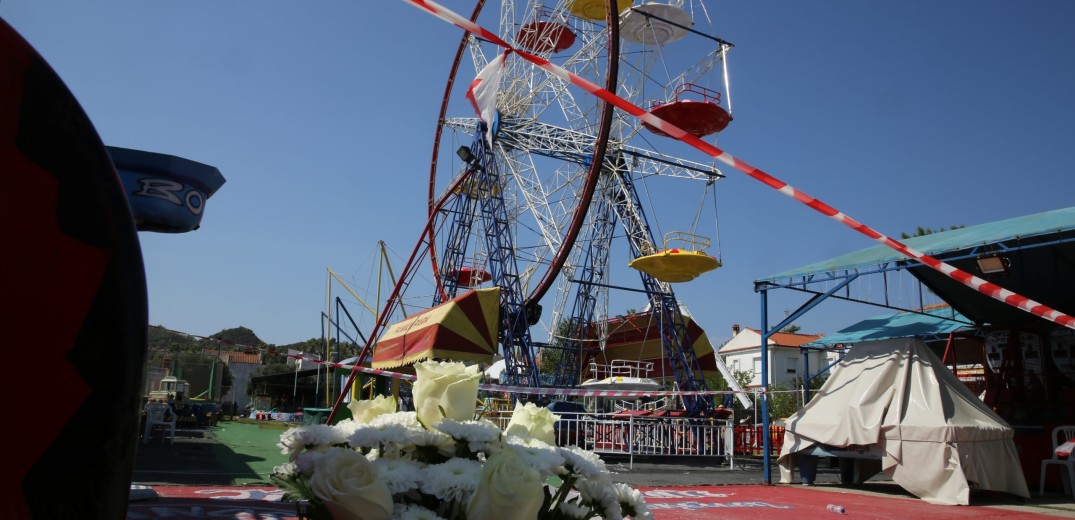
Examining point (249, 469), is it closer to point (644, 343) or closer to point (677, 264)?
point (677, 264)

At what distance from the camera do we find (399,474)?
1427 millimetres

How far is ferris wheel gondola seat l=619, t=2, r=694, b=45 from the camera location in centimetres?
1816

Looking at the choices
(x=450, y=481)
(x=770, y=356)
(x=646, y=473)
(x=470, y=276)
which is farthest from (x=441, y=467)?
(x=770, y=356)

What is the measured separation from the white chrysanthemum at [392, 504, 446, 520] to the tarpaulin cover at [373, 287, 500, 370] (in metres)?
13.0

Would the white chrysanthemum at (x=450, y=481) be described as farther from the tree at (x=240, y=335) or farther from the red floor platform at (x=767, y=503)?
the tree at (x=240, y=335)

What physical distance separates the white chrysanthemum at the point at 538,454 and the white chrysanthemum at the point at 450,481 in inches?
4.7

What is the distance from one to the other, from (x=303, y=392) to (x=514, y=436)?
45.0 meters

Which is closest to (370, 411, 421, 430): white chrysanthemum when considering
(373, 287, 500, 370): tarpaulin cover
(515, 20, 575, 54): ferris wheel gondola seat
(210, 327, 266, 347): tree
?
(373, 287, 500, 370): tarpaulin cover

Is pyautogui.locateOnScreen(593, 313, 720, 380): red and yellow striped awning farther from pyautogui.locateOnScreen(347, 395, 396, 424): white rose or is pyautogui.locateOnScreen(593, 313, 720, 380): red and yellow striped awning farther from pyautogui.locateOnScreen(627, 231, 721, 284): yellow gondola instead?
pyautogui.locateOnScreen(347, 395, 396, 424): white rose

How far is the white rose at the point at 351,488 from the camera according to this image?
129 centimetres

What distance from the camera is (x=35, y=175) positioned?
0.70 m

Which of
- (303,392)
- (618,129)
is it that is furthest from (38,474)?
(303,392)

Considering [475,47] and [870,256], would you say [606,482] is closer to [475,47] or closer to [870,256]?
[870,256]

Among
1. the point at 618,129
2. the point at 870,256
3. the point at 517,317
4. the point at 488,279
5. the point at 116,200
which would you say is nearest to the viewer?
the point at 116,200
